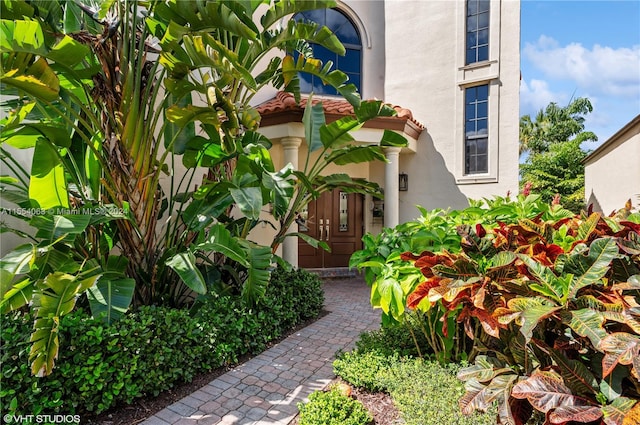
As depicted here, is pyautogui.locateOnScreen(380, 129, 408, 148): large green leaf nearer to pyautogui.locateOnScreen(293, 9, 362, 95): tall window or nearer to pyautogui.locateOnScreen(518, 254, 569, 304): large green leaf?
pyautogui.locateOnScreen(518, 254, 569, 304): large green leaf

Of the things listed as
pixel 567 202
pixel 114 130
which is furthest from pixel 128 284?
pixel 567 202

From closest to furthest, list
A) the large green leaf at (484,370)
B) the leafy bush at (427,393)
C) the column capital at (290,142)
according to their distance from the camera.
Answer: the large green leaf at (484,370) → the leafy bush at (427,393) → the column capital at (290,142)

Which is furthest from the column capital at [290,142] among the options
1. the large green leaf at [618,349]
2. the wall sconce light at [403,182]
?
the large green leaf at [618,349]

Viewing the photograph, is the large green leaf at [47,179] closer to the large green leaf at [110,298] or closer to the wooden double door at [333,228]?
the large green leaf at [110,298]

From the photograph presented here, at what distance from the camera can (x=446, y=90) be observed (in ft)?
29.2

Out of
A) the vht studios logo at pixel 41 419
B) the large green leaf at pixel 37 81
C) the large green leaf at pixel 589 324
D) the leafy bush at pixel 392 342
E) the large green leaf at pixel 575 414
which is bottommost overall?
the vht studios logo at pixel 41 419

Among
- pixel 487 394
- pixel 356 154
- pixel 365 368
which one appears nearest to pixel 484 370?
pixel 487 394

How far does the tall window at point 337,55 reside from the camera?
9656 mm

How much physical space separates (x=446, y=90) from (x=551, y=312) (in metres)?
8.45

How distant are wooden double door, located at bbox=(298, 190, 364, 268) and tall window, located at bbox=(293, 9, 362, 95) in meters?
3.21

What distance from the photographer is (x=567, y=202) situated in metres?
14.9

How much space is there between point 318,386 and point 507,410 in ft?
6.50

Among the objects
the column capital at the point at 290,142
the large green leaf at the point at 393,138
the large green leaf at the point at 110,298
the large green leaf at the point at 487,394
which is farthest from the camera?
the column capital at the point at 290,142

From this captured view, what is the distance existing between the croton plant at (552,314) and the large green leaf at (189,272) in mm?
2033
